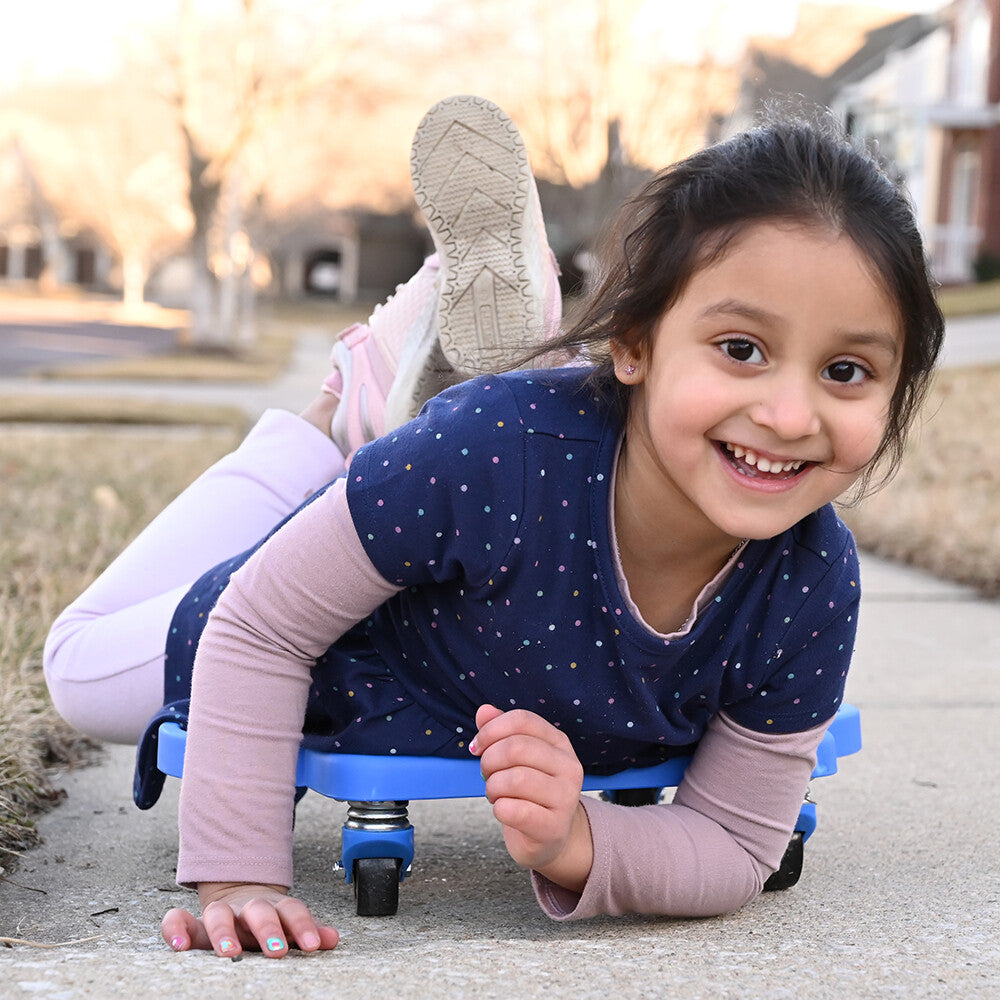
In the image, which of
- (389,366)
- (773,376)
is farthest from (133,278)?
(773,376)

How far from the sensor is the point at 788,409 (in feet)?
5.35

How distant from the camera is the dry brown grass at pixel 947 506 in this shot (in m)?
5.12

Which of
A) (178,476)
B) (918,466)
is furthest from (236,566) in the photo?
(918,466)

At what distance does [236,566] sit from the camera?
7.16 feet

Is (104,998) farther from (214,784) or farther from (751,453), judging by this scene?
(751,453)

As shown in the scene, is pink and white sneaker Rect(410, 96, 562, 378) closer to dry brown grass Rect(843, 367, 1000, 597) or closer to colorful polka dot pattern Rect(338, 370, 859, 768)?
colorful polka dot pattern Rect(338, 370, 859, 768)

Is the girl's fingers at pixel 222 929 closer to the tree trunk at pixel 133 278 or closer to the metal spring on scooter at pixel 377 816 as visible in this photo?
the metal spring on scooter at pixel 377 816

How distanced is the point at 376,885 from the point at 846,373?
36.3 inches

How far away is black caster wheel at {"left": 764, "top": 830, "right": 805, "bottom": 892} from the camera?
83.0 inches

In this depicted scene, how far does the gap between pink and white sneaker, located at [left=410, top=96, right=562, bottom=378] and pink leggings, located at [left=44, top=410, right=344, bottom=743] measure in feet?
1.37

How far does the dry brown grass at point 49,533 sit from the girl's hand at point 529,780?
0.89 metres

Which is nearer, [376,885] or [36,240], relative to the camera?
[376,885]

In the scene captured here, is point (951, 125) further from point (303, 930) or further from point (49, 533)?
point (303, 930)

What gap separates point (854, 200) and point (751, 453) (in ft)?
1.06
